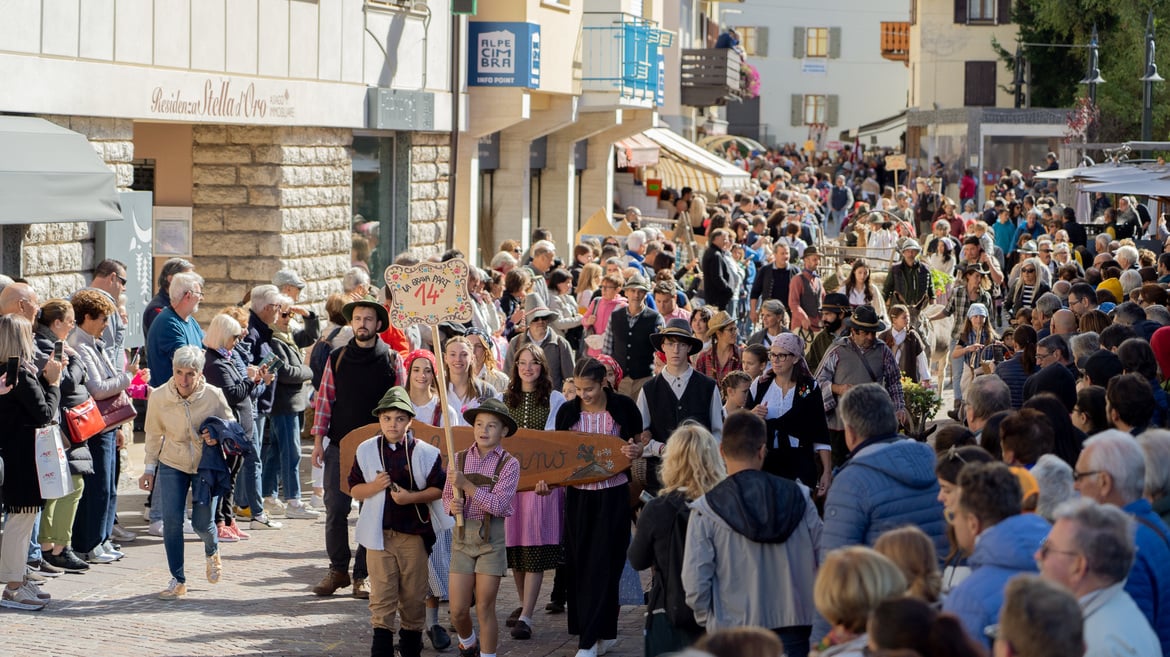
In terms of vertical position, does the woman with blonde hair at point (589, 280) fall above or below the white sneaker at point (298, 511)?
above

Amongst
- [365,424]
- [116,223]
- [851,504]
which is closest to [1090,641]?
[851,504]

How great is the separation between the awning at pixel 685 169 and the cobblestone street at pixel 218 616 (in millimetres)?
27146

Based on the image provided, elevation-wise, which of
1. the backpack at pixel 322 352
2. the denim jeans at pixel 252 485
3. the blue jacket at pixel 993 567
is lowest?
the denim jeans at pixel 252 485

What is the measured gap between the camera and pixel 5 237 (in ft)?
43.6

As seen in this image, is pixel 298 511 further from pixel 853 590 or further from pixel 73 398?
pixel 853 590

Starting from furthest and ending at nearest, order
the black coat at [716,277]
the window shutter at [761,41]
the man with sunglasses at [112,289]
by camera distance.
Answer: the window shutter at [761,41], the black coat at [716,277], the man with sunglasses at [112,289]

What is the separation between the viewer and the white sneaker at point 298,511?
13641 mm

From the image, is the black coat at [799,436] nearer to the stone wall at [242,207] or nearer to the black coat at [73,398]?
the black coat at [73,398]

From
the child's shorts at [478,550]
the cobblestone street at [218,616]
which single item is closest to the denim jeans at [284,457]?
the cobblestone street at [218,616]

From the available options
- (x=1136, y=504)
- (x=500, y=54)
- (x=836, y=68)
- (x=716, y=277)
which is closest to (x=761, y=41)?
(x=836, y=68)

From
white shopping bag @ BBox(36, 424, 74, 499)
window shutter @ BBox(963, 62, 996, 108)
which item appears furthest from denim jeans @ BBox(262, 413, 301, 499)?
window shutter @ BBox(963, 62, 996, 108)

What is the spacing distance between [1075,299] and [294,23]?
886cm

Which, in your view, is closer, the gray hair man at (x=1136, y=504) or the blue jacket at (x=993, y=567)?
the blue jacket at (x=993, y=567)

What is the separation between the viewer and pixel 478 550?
30.2ft
